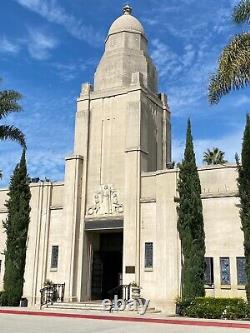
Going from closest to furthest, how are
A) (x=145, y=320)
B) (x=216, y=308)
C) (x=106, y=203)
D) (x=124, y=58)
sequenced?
(x=145, y=320) < (x=216, y=308) < (x=106, y=203) < (x=124, y=58)

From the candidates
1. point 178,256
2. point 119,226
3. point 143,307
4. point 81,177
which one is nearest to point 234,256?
point 178,256

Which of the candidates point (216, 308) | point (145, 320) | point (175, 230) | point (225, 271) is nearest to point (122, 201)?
point (175, 230)

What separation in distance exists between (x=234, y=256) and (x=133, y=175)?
7.36 metres

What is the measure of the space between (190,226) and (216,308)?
4606 millimetres

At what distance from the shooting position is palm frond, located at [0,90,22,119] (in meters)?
26.0

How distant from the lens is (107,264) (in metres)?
30.1

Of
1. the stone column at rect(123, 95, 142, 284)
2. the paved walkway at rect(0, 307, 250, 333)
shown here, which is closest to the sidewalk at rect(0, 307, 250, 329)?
the paved walkway at rect(0, 307, 250, 333)

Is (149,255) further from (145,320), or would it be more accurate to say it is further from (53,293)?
(145,320)

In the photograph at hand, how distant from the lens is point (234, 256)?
23.8 metres

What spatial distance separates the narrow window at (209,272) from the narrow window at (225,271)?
0.49 meters

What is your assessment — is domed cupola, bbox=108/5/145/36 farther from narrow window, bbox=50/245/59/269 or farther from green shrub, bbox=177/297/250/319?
green shrub, bbox=177/297/250/319

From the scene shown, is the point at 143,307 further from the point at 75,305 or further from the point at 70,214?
the point at 70,214

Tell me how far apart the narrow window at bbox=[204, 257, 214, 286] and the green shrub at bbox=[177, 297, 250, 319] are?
8.98ft

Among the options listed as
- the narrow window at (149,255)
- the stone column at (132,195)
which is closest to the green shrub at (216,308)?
the narrow window at (149,255)
